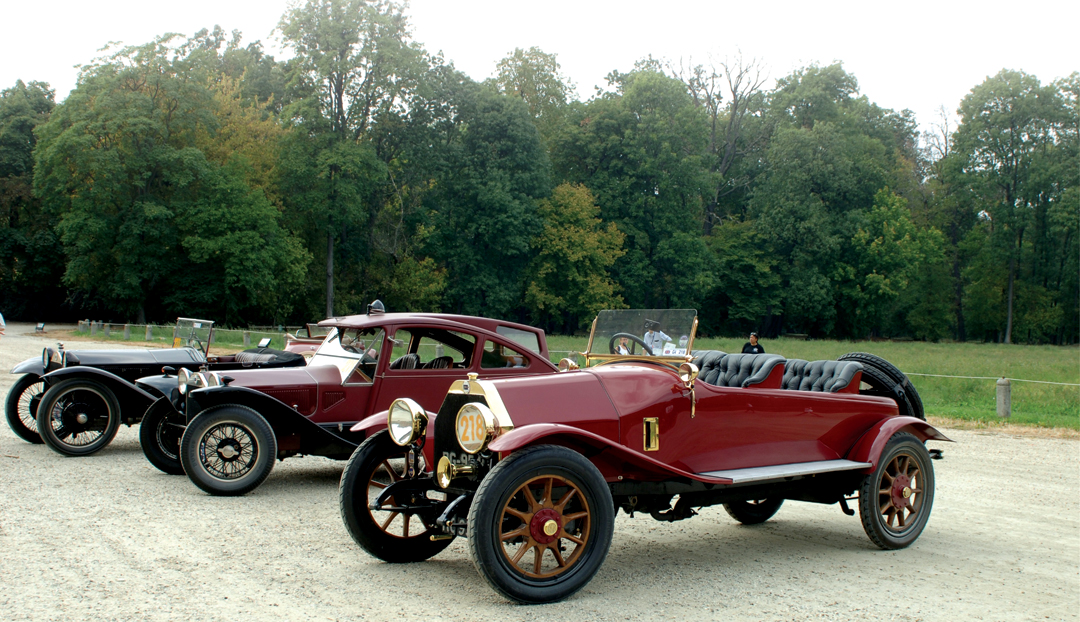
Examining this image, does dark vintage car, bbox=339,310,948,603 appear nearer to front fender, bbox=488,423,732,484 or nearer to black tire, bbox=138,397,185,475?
front fender, bbox=488,423,732,484

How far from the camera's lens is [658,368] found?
5574 mm

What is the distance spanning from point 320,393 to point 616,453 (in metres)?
4.65

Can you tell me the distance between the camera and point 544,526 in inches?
181

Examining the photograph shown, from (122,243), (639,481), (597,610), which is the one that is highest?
(122,243)

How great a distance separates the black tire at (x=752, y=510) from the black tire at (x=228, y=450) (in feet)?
14.3

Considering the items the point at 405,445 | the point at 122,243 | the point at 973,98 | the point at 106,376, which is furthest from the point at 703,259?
the point at 405,445

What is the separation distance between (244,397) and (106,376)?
2.89 metres

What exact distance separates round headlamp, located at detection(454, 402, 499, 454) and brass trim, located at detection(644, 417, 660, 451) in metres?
1.04

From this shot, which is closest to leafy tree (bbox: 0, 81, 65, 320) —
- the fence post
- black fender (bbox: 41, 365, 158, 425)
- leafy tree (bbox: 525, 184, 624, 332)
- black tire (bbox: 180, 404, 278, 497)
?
leafy tree (bbox: 525, 184, 624, 332)

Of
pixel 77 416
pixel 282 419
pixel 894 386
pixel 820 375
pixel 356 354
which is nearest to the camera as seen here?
pixel 820 375

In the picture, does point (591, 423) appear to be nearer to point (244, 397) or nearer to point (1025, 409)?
point (244, 397)

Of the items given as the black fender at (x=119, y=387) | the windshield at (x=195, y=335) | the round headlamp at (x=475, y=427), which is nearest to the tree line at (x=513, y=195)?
the windshield at (x=195, y=335)

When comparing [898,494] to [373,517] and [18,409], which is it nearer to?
[373,517]

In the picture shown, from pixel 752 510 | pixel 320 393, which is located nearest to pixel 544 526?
pixel 752 510
